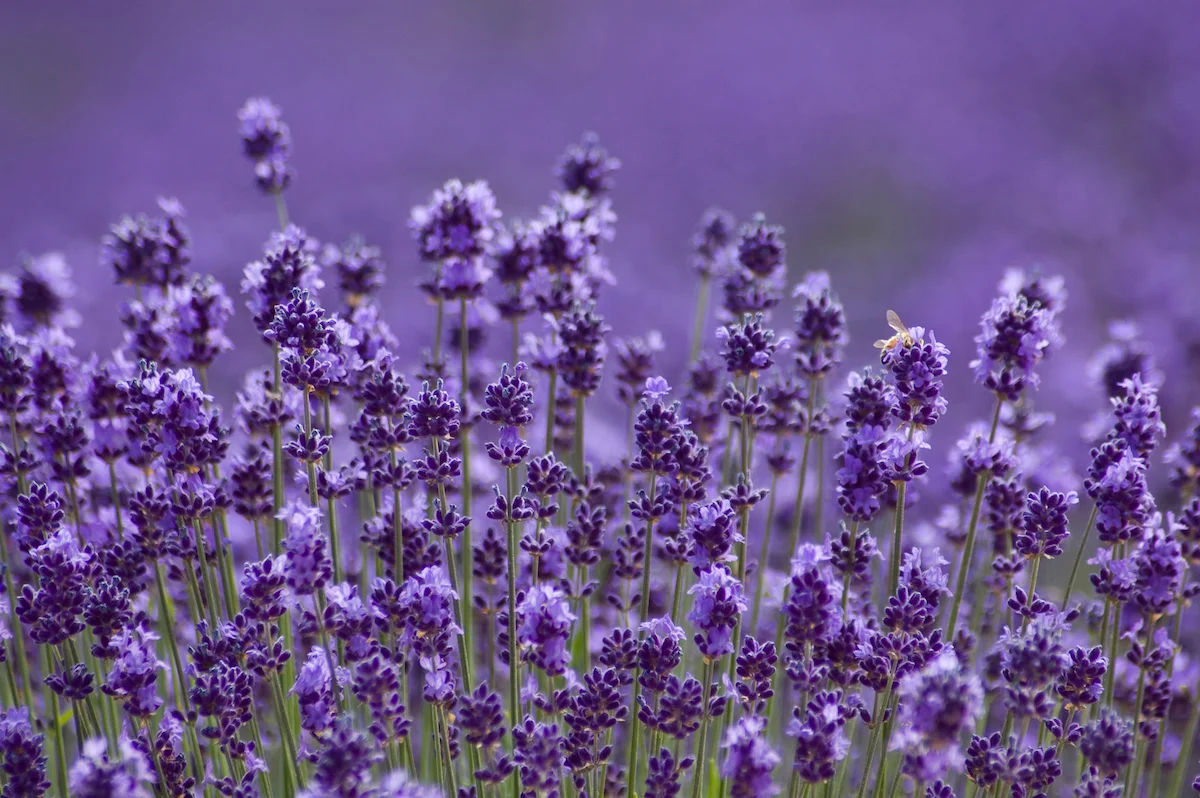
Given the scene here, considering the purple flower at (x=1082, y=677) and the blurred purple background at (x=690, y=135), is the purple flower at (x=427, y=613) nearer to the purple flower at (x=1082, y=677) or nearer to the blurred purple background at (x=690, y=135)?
the purple flower at (x=1082, y=677)

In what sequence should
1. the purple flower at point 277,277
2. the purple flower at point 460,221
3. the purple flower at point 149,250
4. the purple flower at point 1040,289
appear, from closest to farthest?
the purple flower at point 277,277, the purple flower at point 460,221, the purple flower at point 149,250, the purple flower at point 1040,289

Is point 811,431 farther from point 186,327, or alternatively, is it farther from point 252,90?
point 252,90

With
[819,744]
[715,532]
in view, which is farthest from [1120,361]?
[819,744]

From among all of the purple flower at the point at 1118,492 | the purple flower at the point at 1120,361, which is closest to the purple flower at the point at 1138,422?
the purple flower at the point at 1118,492

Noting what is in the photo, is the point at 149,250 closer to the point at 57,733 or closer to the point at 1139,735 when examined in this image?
the point at 57,733

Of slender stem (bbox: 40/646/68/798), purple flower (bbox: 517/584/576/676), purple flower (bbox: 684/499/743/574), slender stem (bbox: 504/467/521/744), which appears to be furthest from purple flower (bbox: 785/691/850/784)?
slender stem (bbox: 40/646/68/798)

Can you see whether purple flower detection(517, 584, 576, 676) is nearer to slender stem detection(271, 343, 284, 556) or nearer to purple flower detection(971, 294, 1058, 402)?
slender stem detection(271, 343, 284, 556)

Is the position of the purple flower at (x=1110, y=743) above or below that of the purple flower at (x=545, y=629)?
below
